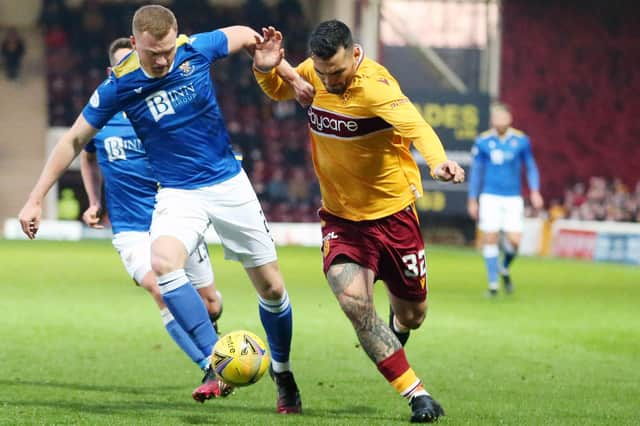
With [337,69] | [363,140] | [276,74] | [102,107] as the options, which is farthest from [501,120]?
[102,107]

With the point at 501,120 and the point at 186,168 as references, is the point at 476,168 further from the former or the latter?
the point at 186,168

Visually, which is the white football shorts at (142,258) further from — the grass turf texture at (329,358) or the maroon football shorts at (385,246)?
the maroon football shorts at (385,246)

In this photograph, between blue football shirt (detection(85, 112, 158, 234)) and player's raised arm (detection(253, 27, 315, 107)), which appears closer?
player's raised arm (detection(253, 27, 315, 107))

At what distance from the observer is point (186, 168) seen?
6.46m

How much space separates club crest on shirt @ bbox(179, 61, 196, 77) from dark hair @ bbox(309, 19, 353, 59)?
2.50ft

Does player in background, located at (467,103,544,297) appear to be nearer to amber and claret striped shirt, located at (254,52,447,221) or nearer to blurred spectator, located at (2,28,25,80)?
amber and claret striped shirt, located at (254,52,447,221)

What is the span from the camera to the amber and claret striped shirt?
620 cm

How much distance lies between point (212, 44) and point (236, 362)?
1.80 metres

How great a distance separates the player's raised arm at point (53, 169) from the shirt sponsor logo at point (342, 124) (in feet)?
3.90

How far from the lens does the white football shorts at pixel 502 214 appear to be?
49.0 feet

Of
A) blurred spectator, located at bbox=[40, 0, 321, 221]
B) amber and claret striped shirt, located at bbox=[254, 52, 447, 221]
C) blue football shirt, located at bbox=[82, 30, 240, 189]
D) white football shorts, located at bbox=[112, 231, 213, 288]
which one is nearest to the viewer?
amber and claret striped shirt, located at bbox=[254, 52, 447, 221]

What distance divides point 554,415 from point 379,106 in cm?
192

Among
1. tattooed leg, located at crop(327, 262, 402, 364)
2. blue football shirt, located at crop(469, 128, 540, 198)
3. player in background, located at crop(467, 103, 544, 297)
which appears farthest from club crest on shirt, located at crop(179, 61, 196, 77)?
blue football shirt, located at crop(469, 128, 540, 198)

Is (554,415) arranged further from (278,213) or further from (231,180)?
(278,213)
